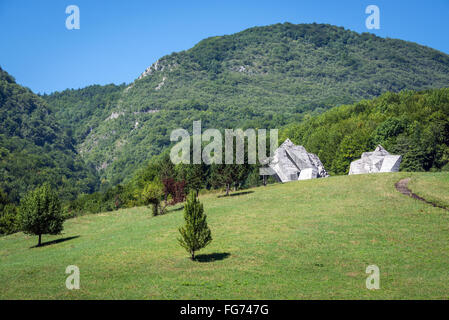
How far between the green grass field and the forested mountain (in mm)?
28550

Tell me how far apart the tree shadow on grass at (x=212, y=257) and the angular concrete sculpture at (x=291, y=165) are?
143ft

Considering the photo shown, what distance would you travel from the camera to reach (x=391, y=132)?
331ft

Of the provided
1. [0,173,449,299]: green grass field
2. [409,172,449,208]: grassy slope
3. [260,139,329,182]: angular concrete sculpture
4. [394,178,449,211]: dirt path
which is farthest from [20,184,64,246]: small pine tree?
[409,172,449,208]: grassy slope

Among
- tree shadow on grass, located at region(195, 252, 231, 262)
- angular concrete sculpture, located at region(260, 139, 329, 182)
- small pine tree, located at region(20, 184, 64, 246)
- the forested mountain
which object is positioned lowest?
tree shadow on grass, located at region(195, 252, 231, 262)

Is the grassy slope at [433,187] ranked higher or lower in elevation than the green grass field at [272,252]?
higher

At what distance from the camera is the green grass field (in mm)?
28859

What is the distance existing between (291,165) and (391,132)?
3525 cm

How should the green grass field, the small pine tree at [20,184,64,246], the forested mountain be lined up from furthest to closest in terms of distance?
the forested mountain → the small pine tree at [20,184,64,246] → the green grass field

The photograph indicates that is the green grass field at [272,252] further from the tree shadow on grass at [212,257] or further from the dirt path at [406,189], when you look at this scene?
the dirt path at [406,189]

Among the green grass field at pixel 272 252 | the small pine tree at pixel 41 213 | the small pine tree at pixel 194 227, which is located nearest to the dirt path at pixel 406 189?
the green grass field at pixel 272 252

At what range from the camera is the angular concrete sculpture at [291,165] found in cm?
8081

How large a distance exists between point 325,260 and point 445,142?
243 ft

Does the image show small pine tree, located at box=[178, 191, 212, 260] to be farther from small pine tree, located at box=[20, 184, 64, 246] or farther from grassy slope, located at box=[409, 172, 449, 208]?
grassy slope, located at box=[409, 172, 449, 208]
